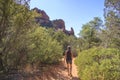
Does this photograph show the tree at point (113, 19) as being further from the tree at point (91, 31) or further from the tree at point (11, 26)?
the tree at point (91, 31)

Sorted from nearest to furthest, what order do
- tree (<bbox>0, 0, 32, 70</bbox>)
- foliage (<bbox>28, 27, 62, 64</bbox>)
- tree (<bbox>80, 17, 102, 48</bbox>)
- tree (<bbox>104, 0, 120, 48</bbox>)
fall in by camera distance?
tree (<bbox>0, 0, 32, 70</bbox>), foliage (<bbox>28, 27, 62, 64</bbox>), tree (<bbox>104, 0, 120, 48</bbox>), tree (<bbox>80, 17, 102, 48</bbox>)

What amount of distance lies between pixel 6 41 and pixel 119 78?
5160mm

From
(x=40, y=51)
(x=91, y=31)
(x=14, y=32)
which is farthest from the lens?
(x=91, y=31)

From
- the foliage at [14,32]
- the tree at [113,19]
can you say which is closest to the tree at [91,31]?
the tree at [113,19]

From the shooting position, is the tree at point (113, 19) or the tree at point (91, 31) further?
the tree at point (91, 31)

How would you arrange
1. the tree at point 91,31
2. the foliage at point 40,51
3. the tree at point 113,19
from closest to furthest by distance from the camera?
the foliage at point 40,51 < the tree at point 113,19 < the tree at point 91,31

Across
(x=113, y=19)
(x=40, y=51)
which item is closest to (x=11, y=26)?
(x=40, y=51)

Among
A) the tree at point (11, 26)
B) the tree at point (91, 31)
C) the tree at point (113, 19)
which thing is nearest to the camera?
the tree at point (11, 26)

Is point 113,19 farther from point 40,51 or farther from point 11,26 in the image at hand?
point 11,26

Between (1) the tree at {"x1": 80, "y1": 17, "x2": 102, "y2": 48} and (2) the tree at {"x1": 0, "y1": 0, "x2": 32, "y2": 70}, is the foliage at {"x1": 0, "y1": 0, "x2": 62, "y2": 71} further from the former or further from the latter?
(1) the tree at {"x1": 80, "y1": 17, "x2": 102, "y2": 48}

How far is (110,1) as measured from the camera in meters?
17.3

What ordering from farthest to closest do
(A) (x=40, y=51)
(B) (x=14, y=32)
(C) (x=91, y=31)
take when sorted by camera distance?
(C) (x=91, y=31) < (A) (x=40, y=51) < (B) (x=14, y=32)

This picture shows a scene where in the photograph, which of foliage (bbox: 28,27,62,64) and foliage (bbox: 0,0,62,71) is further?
foliage (bbox: 28,27,62,64)

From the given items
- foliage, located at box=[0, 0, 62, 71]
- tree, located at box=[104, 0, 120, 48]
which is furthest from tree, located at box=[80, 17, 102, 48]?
foliage, located at box=[0, 0, 62, 71]
